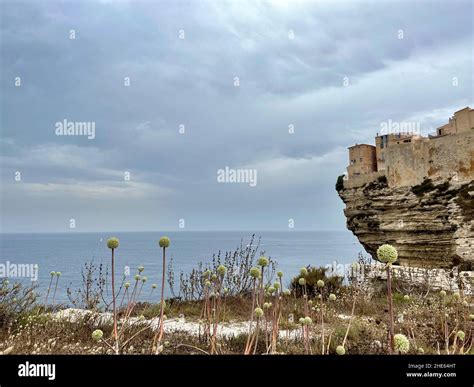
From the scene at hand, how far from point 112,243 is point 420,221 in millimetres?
14948

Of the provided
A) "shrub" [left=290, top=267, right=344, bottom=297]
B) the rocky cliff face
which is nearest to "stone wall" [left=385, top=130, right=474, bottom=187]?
the rocky cliff face

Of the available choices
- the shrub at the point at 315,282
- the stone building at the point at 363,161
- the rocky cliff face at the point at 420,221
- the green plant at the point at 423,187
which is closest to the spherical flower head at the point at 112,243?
the shrub at the point at 315,282

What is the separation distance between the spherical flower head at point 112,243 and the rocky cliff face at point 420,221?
11061mm

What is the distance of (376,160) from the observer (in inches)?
802

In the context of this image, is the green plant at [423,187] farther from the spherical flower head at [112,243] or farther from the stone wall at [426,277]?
the spherical flower head at [112,243]

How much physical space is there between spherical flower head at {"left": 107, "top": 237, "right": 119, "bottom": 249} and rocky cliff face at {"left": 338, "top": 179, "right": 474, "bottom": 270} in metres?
11.1

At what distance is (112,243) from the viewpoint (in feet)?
7.05

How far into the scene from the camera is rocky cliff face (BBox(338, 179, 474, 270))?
12.5 metres

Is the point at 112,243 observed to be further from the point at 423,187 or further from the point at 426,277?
the point at 423,187

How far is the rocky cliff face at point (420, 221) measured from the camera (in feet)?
41.1

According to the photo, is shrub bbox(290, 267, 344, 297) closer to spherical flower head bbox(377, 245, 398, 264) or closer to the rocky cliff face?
the rocky cliff face
